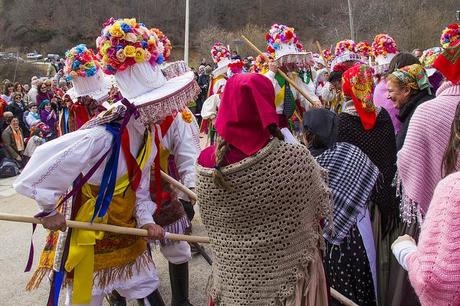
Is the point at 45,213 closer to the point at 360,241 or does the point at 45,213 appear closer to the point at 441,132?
the point at 360,241

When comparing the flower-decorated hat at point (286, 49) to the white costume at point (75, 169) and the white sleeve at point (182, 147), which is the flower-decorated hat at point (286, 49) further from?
the white costume at point (75, 169)

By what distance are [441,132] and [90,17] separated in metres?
67.2

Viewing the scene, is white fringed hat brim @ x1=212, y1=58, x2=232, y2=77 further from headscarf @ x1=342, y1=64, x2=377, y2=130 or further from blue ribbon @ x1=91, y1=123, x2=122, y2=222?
blue ribbon @ x1=91, y1=123, x2=122, y2=222

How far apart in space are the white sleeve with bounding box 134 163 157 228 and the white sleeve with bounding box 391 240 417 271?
176 cm

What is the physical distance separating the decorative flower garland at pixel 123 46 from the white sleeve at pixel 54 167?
0.57 meters

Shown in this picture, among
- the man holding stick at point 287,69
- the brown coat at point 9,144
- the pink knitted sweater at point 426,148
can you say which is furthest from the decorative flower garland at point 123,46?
A: the brown coat at point 9,144

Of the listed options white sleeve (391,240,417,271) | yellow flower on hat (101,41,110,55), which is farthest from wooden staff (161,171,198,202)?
white sleeve (391,240,417,271)

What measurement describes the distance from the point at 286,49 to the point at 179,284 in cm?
353

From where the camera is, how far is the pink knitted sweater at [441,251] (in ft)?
5.60

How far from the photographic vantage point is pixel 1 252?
5.78 metres

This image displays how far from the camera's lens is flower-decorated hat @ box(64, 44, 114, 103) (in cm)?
452

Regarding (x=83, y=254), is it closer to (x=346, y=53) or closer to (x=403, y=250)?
(x=403, y=250)

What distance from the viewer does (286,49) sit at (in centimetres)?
639

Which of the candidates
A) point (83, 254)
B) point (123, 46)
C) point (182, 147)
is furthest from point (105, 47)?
point (83, 254)
